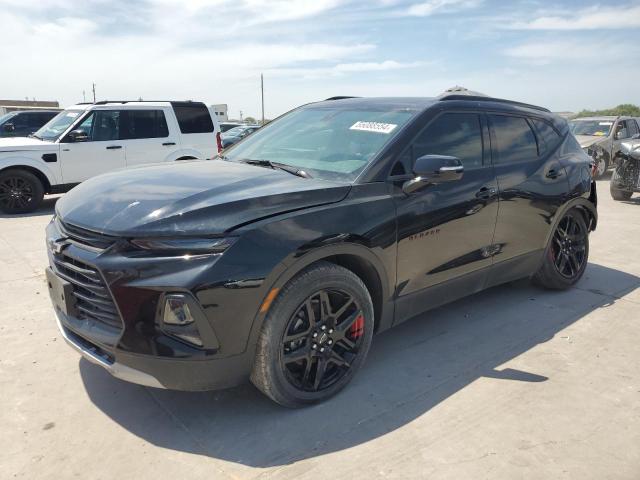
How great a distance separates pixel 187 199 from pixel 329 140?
134 cm

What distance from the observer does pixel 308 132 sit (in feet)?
12.9

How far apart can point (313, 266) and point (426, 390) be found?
44.5 inches

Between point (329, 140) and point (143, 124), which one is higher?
point (143, 124)

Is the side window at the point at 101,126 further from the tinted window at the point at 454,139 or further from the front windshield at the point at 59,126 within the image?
the tinted window at the point at 454,139

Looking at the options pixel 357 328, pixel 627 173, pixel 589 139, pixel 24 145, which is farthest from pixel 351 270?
pixel 589 139

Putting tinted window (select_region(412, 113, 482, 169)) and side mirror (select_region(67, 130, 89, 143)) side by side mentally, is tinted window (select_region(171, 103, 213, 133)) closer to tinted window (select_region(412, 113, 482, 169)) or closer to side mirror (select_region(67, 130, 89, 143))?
side mirror (select_region(67, 130, 89, 143))

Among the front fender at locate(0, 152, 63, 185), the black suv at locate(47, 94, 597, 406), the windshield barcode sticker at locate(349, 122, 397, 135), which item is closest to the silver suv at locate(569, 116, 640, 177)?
the black suv at locate(47, 94, 597, 406)

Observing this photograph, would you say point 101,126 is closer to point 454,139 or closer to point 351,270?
point 454,139

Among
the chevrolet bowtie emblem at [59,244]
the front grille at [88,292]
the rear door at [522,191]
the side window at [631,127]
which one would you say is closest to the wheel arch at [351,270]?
the front grille at [88,292]

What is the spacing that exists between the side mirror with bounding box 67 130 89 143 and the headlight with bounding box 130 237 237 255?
25.2ft

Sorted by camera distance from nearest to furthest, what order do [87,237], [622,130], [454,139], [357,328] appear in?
[87,237] → [357,328] → [454,139] → [622,130]

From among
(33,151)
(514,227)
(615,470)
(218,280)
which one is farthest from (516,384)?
(33,151)

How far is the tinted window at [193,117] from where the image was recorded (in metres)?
10.2

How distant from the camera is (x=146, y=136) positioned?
32.2 ft
